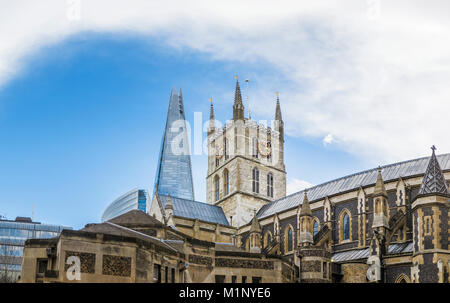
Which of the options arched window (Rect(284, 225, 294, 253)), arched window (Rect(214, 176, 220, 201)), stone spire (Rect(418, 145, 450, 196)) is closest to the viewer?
stone spire (Rect(418, 145, 450, 196))

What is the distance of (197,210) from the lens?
81.6 m

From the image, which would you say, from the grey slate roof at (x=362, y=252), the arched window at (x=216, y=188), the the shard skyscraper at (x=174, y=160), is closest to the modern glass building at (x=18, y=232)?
the the shard skyscraper at (x=174, y=160)

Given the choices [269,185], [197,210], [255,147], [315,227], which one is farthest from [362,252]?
[255,147]

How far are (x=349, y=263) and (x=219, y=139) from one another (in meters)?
39.0

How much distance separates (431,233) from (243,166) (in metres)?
38.9

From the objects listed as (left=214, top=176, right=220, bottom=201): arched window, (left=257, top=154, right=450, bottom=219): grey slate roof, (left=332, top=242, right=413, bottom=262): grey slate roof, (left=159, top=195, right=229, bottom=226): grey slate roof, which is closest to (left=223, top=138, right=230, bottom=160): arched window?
(left=214, top=176, right=220, bottom=201): arched window

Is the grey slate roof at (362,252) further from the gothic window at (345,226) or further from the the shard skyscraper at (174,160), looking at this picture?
the the shard skyscraper at (174,160)

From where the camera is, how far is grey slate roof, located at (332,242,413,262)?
52625 mm

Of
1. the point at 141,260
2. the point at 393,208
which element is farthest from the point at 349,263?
the point at 141,260

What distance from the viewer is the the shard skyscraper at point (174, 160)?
173875 mm

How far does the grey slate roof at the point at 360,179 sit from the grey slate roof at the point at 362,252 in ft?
22.5

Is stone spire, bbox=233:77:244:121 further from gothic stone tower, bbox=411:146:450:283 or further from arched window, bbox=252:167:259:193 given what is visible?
gothic stone tower, bbox=411:146:450:283

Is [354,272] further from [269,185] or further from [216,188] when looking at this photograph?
[216,188]
